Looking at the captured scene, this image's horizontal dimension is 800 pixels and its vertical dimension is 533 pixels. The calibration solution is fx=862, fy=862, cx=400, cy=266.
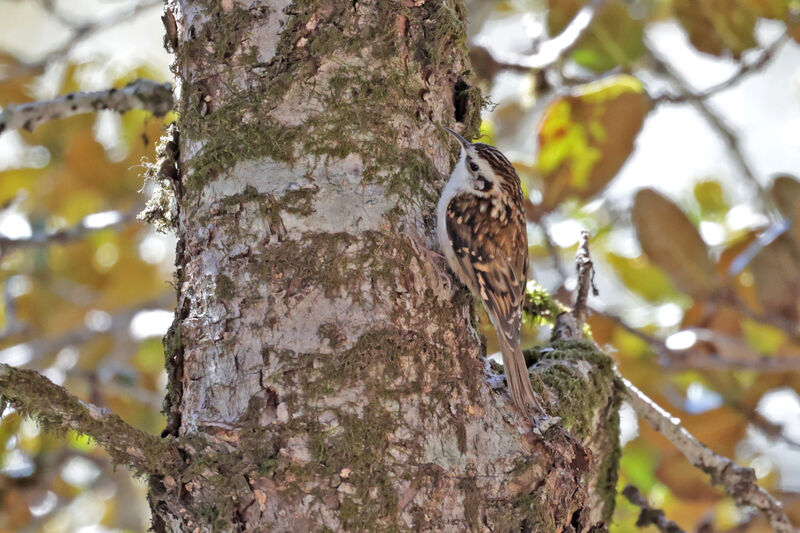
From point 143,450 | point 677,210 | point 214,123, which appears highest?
point 677,210

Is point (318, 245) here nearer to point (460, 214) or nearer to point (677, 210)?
point (460, 214)

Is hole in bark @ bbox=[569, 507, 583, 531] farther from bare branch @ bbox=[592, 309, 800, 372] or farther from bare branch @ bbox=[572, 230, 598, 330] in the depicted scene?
A: bare branch @ bbox=[592, 309, 800, 372]

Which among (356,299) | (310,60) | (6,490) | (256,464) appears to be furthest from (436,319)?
(6,490)

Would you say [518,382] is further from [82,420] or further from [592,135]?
[592,135]

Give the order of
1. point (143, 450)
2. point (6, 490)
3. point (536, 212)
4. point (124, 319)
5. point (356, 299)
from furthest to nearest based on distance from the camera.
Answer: point (124, 319) → point (536, 212) → point (6, 490) → point (356, 299) → point (143, 450)

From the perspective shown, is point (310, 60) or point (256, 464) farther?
point (310, 60)

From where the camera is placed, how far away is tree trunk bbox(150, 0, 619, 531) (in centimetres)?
158

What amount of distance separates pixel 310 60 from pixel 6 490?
6.25ft

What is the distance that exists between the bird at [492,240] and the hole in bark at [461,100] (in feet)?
0.20

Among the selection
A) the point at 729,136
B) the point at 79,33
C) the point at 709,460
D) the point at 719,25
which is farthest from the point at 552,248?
the point at 79,33

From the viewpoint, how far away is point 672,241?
9.73 ft

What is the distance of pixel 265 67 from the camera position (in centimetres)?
191

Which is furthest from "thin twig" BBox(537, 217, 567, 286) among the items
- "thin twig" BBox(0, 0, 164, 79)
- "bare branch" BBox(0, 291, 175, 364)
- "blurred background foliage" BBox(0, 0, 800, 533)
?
"bare branch" BBox(0, 291, 175, 364)

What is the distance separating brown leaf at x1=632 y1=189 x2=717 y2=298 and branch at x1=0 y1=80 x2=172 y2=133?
1608mm
